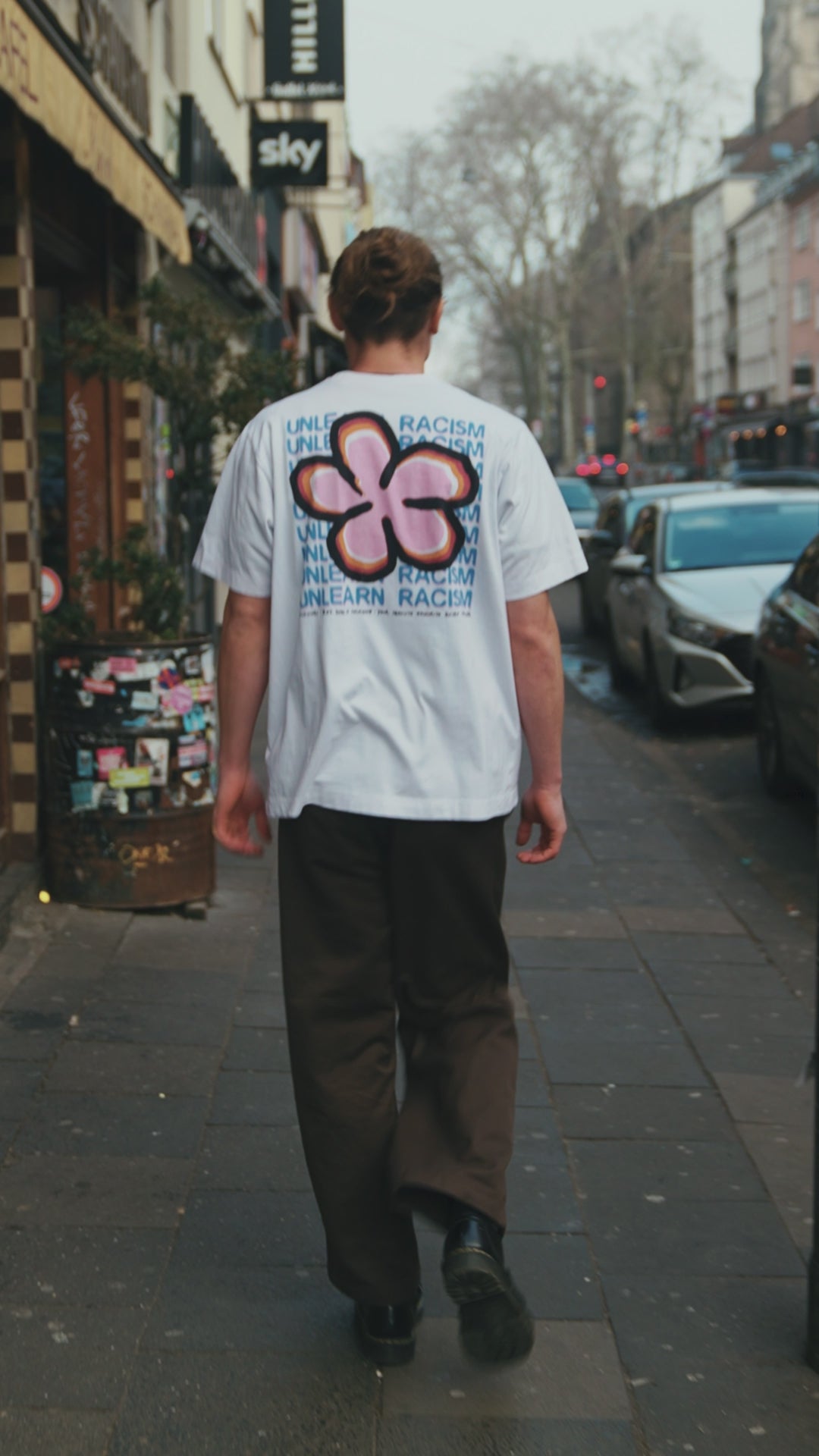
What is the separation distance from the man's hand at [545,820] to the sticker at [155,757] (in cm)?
319

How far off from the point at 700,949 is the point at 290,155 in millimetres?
12478

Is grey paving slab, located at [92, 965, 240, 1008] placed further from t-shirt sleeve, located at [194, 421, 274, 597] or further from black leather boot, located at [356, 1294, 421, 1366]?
t-shirt sleeve, located at [194, 421, 274, 597]

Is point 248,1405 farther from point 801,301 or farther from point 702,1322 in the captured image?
point 801,301

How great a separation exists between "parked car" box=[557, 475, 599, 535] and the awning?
25.0 metres

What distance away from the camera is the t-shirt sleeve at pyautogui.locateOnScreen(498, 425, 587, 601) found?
2.98m

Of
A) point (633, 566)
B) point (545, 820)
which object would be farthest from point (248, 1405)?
point (633, 566)

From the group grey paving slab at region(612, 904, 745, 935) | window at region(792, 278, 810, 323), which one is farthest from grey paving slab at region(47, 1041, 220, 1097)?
window at region(792, 278, 810, 323)

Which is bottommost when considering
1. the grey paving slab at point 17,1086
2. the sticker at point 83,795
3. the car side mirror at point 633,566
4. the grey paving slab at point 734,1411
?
the grey paving slab at point 734,1411

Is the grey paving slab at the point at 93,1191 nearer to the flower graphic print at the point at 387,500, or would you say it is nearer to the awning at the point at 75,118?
the flower graphic print at the point at 387,500

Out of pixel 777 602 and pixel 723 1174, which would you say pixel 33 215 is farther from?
pixel 723 1174

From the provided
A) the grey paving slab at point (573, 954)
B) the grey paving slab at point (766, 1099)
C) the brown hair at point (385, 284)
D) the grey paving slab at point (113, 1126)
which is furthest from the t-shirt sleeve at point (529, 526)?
the grey paving slab at point (573, 954)

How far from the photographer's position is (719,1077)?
4750 millimetres

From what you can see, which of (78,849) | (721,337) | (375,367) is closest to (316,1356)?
(375,367)

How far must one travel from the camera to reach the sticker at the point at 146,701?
620 centimetres
